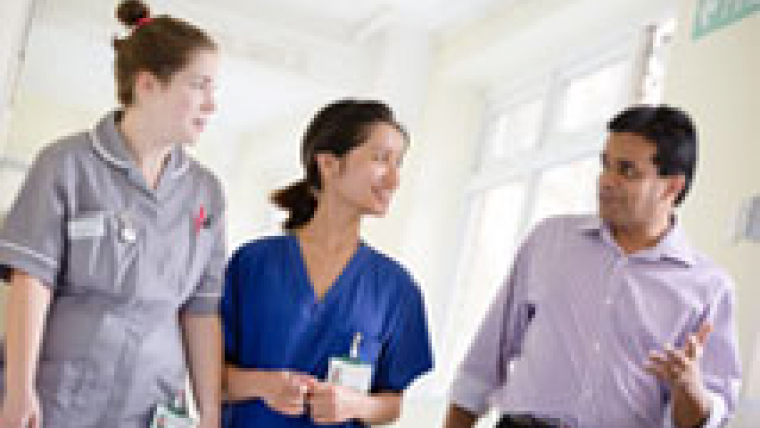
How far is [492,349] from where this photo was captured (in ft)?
7.16

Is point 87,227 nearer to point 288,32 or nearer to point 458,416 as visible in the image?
point 458,416

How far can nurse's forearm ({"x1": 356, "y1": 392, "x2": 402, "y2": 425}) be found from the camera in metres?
1.76

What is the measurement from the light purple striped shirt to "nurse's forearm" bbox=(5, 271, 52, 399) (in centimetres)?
95

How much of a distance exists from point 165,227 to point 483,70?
4.38 m

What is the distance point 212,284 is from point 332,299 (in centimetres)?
22

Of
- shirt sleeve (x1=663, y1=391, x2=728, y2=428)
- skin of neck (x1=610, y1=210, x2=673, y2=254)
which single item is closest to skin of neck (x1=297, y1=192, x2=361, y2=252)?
skin of neck (x1=610, y1=210, x2=673, y2=254)

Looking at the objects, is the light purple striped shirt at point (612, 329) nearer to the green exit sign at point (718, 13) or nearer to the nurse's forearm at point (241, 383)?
the nurse's forearm at point (241, 383)

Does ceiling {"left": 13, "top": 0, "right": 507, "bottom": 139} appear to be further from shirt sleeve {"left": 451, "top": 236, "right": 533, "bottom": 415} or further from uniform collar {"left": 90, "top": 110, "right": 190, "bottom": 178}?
uniform collar {"left": 90, "top": 110, "right": 190, "bottom": 178}

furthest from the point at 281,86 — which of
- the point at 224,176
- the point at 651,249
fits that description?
the point at 651,249

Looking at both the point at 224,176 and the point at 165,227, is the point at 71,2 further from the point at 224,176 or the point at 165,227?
the point at 165,227

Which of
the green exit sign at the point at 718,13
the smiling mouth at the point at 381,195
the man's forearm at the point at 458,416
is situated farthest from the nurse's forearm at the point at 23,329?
the green exit sign at the point at 718,13

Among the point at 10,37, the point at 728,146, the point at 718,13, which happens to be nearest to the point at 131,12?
the point at 728,146

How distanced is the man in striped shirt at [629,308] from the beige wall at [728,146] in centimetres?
84

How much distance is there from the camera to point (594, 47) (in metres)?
4.98
